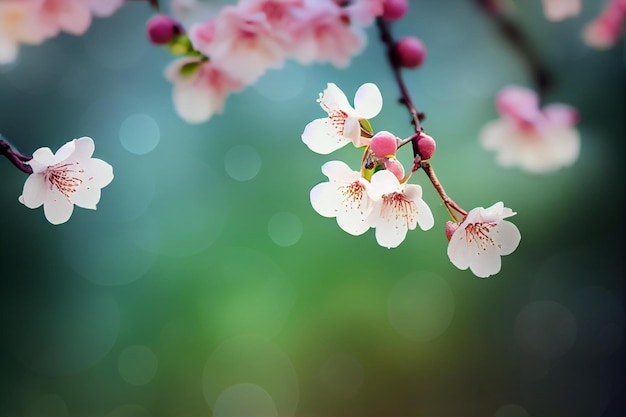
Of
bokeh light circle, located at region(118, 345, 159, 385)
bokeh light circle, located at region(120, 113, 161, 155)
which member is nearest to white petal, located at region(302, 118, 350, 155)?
bokeh light circle, located at region(120, 113, 161, 155)

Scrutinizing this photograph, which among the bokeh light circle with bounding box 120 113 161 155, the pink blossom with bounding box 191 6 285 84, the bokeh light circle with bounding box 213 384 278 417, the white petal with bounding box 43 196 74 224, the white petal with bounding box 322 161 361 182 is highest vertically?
the pink blossom with bounding box 191 6 285 84

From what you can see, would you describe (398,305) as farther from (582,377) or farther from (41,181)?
(41,181)

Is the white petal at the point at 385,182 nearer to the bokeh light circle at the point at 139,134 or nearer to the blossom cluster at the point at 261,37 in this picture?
the blossom cluster at the point at 261,37

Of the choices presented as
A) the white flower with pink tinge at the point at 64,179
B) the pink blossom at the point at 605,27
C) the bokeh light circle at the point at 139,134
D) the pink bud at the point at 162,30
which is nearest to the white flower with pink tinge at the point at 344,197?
the white flower with pink tinge at the point at 64,179

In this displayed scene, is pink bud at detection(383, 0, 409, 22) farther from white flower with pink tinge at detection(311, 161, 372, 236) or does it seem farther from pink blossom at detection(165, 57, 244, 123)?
white flower with pink tinge at detection(311, 161, 372, 236)

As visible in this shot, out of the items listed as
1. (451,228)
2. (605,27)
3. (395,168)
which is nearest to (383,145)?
(395,168)

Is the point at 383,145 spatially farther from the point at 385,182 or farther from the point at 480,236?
the point at 480,236
